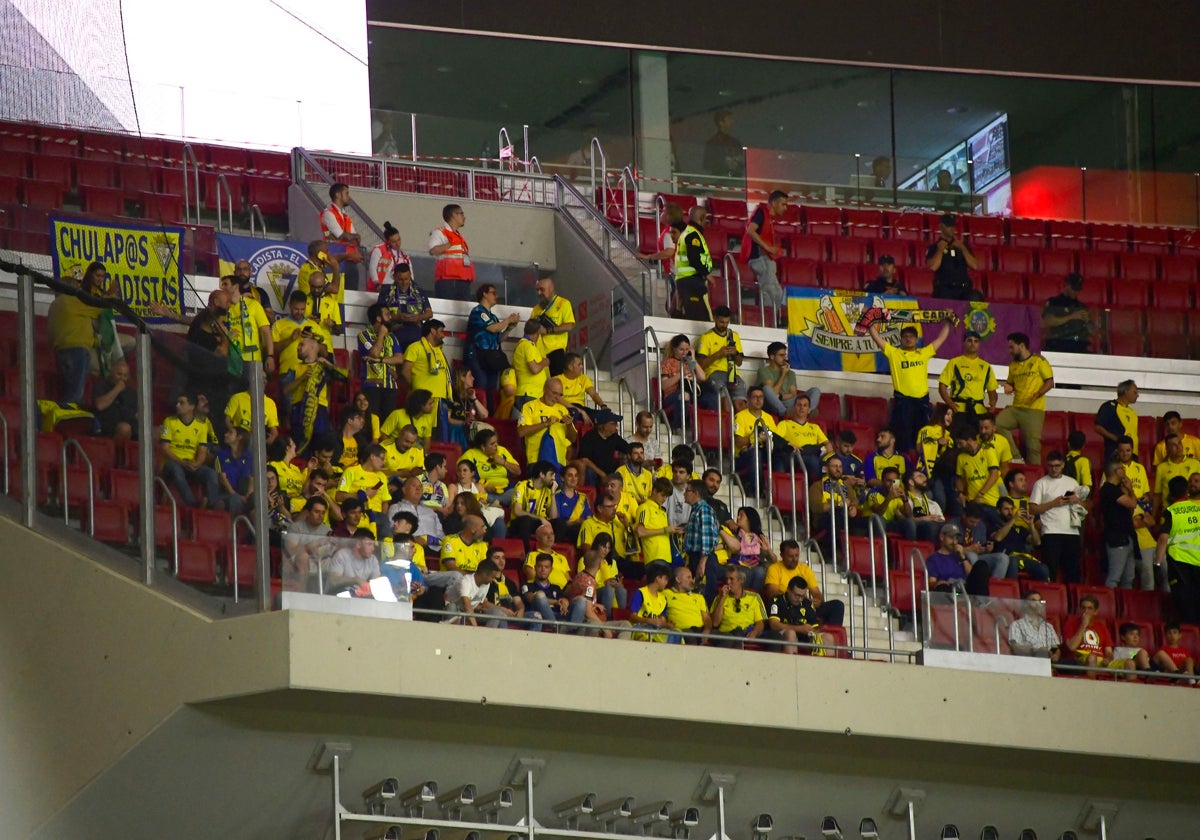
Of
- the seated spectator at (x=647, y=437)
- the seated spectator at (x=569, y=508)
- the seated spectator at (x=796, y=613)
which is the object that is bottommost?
the seated spectator at (x=796, y=613)

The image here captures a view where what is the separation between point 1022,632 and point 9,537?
5393 mm

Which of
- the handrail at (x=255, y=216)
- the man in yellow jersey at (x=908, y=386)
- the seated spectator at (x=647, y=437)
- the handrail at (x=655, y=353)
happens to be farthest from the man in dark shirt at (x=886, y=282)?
the handrail at (x=255, y=216)

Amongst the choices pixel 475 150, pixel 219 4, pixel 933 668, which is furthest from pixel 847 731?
pixel 219 4

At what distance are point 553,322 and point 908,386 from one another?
258 cm

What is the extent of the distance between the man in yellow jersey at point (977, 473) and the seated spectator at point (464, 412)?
10.4ft

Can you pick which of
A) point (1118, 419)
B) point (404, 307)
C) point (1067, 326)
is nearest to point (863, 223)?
point (1067, 326)

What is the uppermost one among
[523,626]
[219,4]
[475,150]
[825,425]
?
[219,4]

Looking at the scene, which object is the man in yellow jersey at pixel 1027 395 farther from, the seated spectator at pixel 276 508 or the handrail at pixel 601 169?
the seated spectator at pixel 276 508

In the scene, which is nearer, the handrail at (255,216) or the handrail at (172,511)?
the handrail at (172,511)

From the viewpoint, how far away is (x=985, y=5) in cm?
2105

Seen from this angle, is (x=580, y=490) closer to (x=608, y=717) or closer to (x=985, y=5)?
(x=608, y=717)

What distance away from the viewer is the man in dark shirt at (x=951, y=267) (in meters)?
16.3

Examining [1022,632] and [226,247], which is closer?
[1022,632]

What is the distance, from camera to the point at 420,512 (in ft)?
36.6
